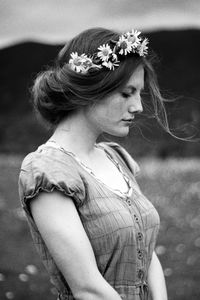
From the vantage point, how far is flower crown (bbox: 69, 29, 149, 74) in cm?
205

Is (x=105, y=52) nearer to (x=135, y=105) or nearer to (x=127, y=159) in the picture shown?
(x=135, y=105)

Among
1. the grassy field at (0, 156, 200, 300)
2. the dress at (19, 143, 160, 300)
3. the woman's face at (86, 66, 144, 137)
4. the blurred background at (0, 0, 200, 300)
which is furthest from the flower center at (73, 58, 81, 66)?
the grassy field at (0, 156, 200, 300)

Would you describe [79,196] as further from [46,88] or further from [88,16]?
[88,16]

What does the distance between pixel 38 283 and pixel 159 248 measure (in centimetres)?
72

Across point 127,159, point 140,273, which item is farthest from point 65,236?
point 127,159

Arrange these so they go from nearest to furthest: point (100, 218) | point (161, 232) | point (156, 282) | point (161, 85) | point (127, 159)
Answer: point (100, 218) < point (156, 282) < point (127, 159) < point (161, 85) < point (161, 232)

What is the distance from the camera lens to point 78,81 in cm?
207

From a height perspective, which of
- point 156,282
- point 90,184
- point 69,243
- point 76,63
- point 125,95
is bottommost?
point 156,282

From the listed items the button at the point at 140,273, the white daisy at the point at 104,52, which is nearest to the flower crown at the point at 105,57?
the white daisy at the point at 104,52

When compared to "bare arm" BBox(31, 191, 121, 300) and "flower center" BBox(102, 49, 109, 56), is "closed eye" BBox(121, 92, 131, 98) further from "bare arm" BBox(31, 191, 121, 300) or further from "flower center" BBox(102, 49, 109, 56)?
"bare arm" BBox(31, 191, 121, 300)

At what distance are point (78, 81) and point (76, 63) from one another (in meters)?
0.06

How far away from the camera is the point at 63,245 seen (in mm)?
1870

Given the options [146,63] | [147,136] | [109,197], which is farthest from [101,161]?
[147,136]

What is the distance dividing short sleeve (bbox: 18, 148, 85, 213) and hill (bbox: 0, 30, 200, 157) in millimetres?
1795
